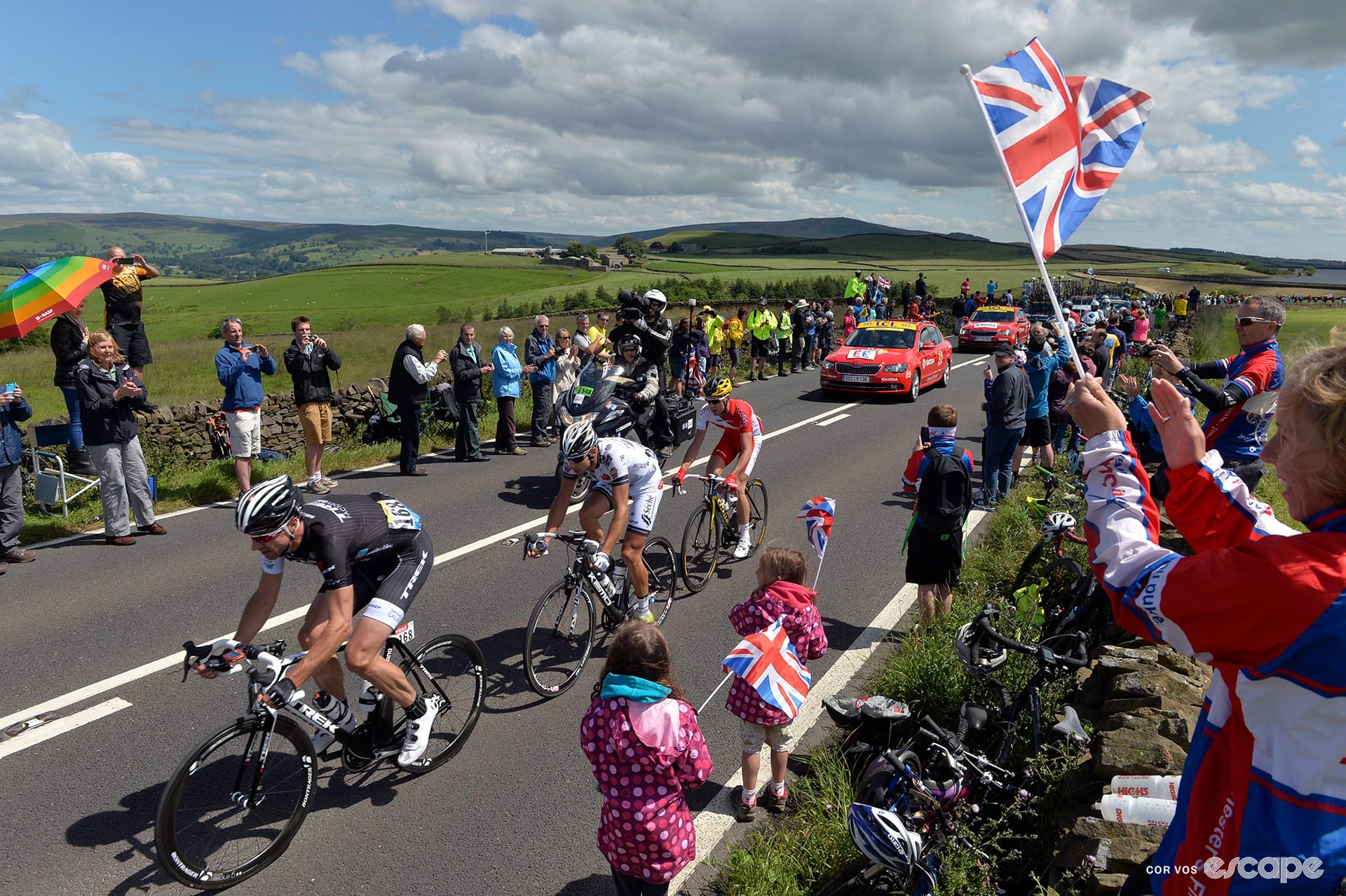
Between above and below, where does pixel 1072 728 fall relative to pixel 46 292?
below

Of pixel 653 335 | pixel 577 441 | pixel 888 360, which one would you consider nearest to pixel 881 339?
pixel 888 360

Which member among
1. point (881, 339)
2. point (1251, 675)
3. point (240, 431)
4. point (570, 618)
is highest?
point (1251, 675)

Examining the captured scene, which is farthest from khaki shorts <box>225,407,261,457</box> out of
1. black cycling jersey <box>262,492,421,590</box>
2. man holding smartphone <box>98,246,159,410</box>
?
black cycling jersey <box>262,492,421,590</box>

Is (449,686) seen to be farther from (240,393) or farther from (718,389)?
(240,393)

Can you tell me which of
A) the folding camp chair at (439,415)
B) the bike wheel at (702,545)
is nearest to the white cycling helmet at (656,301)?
the bike wheel at (702,545)

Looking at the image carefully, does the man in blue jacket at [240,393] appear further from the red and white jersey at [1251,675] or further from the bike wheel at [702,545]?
the red and white jersey at [1251,675]

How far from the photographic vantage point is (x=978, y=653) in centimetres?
461

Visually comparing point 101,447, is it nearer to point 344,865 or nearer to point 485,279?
point 344,865

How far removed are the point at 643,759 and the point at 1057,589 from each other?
16.8 ft

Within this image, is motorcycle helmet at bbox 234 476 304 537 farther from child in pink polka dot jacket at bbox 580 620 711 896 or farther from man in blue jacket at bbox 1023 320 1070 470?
man in blue jacket at bbox 1023 320 1070 470

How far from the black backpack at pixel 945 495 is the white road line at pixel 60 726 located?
242 inches

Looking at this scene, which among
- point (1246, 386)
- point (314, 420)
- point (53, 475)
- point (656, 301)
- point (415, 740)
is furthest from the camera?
point (314, 420)

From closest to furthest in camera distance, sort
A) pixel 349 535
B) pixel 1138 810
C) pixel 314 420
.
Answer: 1. pixel 1138 810
2. pixel 349 535
3. pixel 314 420

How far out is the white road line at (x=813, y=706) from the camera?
14.6ft
